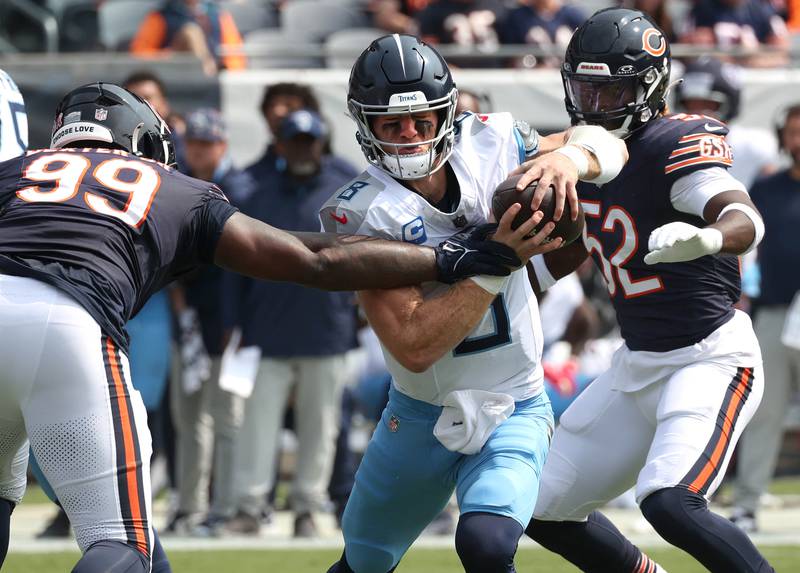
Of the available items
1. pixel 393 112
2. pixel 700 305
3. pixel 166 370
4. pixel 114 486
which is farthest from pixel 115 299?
pixel 166 370

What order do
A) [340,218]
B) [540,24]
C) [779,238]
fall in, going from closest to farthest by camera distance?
1. [340,218]
2. [779,238]
3. [540,24]

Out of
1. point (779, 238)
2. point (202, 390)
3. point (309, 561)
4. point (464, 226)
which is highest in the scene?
point (464, 226)

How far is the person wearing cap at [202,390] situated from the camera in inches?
292

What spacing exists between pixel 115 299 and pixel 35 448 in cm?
43

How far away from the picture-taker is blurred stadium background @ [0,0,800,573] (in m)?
6.75

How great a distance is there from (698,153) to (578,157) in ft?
1.92

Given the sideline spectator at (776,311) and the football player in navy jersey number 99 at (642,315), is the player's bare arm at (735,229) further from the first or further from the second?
the sideline spectator at (776,311)

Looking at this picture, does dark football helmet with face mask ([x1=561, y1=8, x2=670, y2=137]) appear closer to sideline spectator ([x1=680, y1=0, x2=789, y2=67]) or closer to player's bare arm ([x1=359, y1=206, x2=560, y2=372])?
player's bare arm ([x1=359, y1=206, x2=560, y2=372])

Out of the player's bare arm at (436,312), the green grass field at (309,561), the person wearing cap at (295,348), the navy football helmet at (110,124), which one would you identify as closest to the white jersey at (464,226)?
the player's bare arm at (436,312)

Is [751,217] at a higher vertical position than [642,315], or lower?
higher

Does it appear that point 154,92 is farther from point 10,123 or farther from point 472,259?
point 472,259

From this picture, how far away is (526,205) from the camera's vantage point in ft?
12.6

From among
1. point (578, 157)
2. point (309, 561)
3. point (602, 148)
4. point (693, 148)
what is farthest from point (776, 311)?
point (578, 157)

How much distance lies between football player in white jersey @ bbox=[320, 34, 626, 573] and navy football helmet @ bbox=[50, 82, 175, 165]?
21.4 inches
